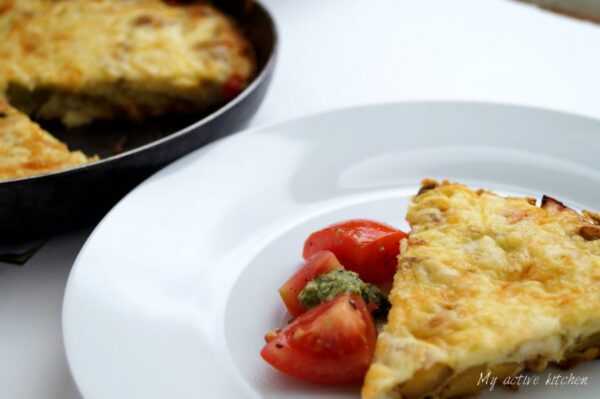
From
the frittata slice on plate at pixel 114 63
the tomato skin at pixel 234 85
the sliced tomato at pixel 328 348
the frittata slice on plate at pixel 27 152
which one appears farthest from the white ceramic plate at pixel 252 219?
the frittata slice on plate at pixel 114 63

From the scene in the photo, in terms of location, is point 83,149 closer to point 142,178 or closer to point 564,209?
point 142,178

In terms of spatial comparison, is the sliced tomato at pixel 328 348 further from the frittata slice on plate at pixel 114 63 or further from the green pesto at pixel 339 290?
the frittata slice on plate at pixel 114 63

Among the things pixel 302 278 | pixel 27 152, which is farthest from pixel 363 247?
pixel 27 152

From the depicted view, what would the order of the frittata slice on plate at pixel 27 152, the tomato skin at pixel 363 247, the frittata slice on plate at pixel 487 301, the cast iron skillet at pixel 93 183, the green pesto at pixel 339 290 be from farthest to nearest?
the frittata slice on plate at pixel 27 152
the cast iron skillet at pixel 93 183
the tomato skin at pixel 363 247
the green pesto at pixel 339 290
the frittata slice on plate at pixel 487 301

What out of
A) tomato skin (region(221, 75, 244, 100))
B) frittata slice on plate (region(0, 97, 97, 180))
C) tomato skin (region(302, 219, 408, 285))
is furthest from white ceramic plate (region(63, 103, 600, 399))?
tomato skin (region(221, 75, 244, 100))

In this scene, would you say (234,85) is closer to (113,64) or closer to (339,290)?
(113,64)

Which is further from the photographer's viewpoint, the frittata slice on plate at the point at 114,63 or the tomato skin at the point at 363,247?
the frittata slice on plate at the point at 114,63
